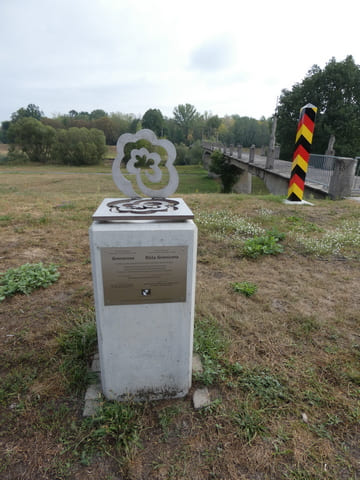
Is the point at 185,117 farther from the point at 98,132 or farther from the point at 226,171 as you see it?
the point at 226,171

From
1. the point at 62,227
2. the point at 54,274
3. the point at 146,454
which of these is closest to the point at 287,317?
the point at 146,454

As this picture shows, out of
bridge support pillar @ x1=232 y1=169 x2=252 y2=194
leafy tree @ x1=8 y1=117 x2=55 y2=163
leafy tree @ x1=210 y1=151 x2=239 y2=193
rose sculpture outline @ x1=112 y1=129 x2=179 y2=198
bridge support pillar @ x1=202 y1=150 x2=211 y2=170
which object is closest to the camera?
rose sculpture outline @ x1=112 y1=129 x2=179 y2=198

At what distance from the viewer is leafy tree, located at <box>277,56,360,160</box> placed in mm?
28969

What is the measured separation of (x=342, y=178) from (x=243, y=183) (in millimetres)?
18991

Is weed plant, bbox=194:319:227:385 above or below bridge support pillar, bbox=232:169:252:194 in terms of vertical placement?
above

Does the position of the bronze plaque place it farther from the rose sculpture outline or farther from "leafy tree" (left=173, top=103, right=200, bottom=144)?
"leafy tree" (left=173, top=103, right=200, bottom=144)

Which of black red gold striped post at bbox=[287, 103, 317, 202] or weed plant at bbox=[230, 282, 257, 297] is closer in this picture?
weed plant at bbox=[230, 282, 257, 297]

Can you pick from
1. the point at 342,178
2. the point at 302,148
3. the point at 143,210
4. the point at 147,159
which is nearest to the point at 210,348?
the point at 143,210

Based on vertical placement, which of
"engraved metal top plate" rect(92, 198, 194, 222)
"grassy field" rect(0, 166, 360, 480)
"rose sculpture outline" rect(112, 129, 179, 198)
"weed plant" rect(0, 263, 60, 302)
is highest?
"rose sculpture outline" rect(112, 129, 179, 198)

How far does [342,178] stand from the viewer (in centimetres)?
813

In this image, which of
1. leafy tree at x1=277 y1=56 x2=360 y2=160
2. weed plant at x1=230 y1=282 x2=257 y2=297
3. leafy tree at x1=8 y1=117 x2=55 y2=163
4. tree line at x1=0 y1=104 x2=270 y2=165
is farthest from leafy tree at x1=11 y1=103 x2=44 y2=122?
weed plant at x1=230 y1=282 x2=257 y2=297

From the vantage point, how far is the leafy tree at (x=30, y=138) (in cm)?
5069

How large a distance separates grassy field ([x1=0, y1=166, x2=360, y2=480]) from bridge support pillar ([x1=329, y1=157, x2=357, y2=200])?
15.2 feet

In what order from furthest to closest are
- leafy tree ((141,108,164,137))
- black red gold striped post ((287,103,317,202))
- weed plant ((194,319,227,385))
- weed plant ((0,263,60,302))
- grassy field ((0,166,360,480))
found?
leafy tree ((141,108,164,137)), black red gold striped post ((287,103,317,202)), weed plant ((0,263,60,302)), weed plant ((194,319,227,385)), grassy field ((0,166,360,480))
